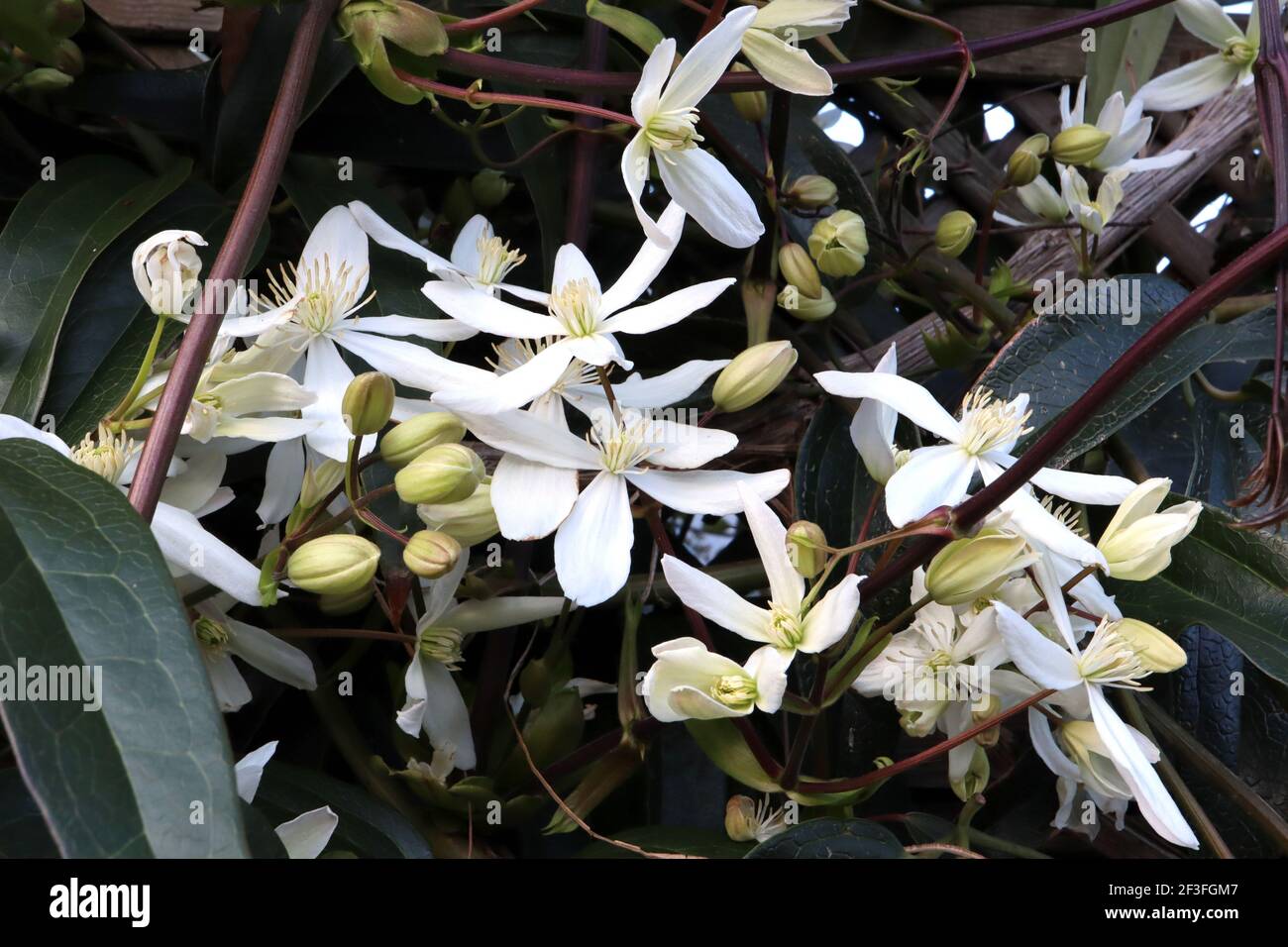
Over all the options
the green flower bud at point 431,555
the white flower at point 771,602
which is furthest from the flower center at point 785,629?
the green flower bud at point 431,555

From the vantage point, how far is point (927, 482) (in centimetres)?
36

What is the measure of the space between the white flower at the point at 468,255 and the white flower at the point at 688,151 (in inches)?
2.4

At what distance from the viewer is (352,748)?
44cm

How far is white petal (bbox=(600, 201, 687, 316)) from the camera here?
1.28ft

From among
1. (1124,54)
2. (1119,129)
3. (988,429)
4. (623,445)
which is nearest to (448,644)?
(623,445)

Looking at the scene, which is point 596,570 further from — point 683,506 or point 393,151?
point 393,151

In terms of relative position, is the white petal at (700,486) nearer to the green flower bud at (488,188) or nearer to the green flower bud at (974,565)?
the green flower bud at (974,565)

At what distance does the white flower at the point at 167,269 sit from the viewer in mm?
343

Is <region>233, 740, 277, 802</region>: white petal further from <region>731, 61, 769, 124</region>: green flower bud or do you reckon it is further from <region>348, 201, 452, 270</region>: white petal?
<region>731, 61, 769, 124</region>: green flower bud

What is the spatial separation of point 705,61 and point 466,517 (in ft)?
0.56

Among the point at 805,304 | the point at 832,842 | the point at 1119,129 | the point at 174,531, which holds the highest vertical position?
the point at 1119,129

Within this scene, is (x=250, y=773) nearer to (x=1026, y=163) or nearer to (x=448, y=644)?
(x=448, y=644)
